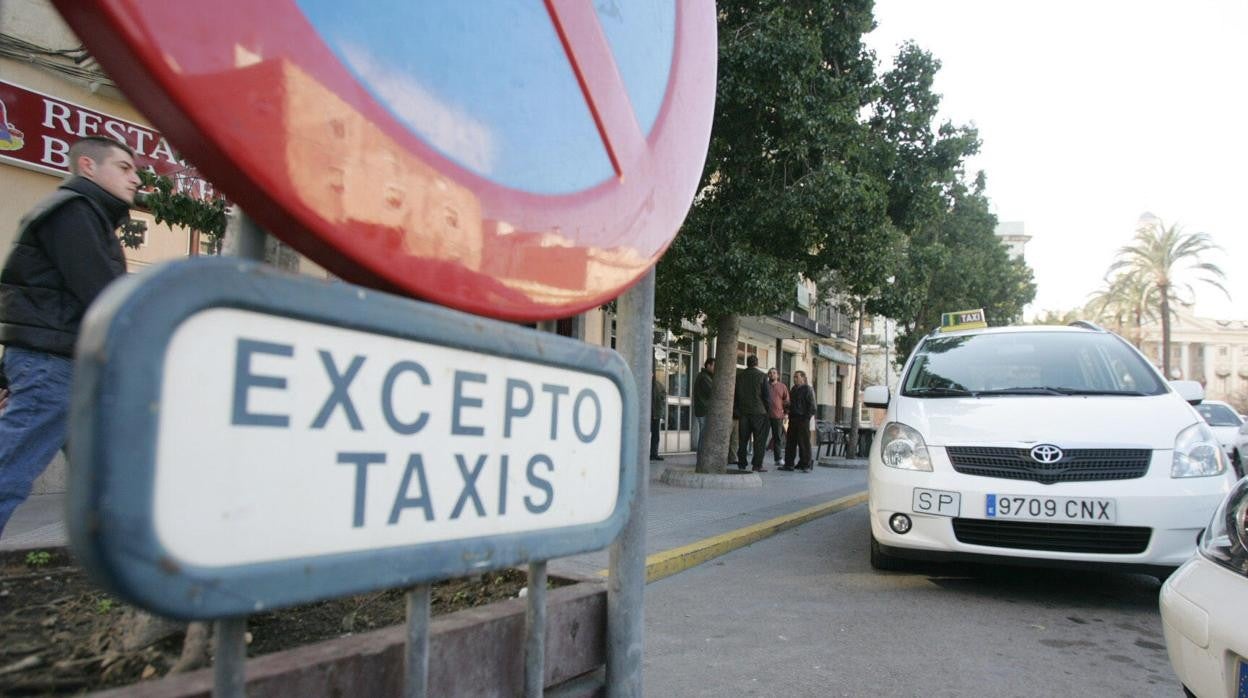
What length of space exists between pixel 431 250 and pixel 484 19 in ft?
1.08

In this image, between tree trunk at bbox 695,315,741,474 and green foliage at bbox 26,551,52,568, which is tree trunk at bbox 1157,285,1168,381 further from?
green foliage at bbox 26,551,52,568

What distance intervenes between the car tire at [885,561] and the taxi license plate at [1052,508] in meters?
0.94

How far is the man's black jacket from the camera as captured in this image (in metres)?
2.36

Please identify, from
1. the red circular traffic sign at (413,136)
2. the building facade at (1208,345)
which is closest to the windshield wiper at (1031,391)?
the red circular traffic sign at (413,136)

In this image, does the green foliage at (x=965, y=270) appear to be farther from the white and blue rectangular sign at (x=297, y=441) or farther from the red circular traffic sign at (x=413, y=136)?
the white and blue rectangular sign at (x=297, y=441)

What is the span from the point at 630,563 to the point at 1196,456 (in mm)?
3935

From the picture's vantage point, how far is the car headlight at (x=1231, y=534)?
209cm

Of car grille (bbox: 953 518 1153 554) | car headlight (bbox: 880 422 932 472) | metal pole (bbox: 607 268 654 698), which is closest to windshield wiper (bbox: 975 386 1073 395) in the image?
car headlight (bbox: 880 422 932 472)

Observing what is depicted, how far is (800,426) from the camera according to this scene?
46.2ft

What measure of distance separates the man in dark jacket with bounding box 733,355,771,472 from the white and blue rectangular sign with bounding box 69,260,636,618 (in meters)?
11.8

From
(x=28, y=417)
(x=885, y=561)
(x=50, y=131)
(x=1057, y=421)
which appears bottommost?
(x=885, y=561)

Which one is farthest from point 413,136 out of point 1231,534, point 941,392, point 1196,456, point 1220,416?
point 1220,416

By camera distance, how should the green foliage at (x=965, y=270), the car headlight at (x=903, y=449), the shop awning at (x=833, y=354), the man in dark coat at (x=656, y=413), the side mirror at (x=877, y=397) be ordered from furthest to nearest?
1. the shop awning at (x=833, y=354)
2. the green foliage at (x=965, y=270)
3. the man in dark coat at (x=656, y=413)
4. the side mirror at (x=877, y=397)
5. the car headlight at (x=903, y=449)

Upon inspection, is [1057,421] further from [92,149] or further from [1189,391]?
[92,149]
